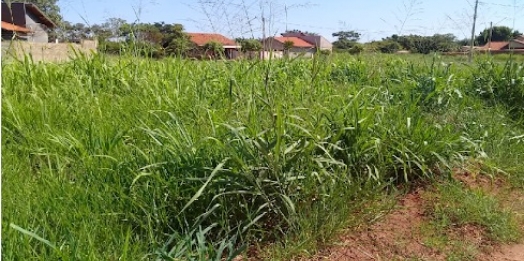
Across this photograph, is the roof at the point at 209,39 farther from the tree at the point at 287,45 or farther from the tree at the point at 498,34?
the tree at the point at 498,34

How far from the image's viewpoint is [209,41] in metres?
3.98

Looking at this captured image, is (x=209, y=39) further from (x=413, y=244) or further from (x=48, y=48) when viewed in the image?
(x=413, y=244)

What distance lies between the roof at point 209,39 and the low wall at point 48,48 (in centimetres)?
98

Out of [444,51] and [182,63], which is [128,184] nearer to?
[182,63]

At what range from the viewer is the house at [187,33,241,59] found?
145 inches

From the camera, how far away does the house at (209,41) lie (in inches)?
145

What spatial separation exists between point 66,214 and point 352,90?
2.16 m

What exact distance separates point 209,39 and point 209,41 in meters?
0.06

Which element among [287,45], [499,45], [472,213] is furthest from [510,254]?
[499,45]

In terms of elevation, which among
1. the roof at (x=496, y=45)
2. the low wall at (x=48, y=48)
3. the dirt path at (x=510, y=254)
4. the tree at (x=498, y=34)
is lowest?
the dirt path at (x=510, y=254)

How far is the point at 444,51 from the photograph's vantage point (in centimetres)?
537

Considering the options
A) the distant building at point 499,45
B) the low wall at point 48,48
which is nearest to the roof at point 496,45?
the distant building at point 499,45

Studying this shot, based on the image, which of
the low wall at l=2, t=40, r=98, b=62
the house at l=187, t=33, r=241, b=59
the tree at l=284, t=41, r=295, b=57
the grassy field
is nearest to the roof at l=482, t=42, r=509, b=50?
the grassy field

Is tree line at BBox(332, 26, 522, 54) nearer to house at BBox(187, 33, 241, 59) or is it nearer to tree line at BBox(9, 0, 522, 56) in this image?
tree line at BBox(9, 0, 522, 56)
